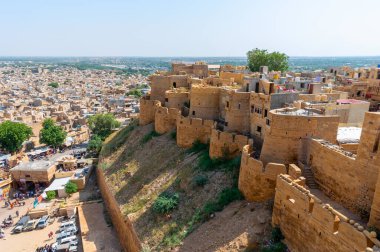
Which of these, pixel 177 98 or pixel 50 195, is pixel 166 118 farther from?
pixel 50 195

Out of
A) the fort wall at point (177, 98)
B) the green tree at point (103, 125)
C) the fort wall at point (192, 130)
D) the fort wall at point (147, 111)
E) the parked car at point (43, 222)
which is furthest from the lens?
the green tree at point (103, 125)

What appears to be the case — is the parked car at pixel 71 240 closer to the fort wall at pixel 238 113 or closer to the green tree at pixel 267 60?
the fort wall at pixel 238 113

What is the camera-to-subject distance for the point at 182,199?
21.0m

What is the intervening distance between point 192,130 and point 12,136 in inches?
1190

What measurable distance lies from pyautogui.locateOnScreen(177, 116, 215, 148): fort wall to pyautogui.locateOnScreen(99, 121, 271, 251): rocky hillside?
2.20 ft

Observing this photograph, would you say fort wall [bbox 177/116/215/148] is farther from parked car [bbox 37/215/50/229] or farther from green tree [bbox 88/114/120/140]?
green tree [bbox 88/114/120/140]

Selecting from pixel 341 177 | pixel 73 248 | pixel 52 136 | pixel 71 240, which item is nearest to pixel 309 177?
pixel 341 177

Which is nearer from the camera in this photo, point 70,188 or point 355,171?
point 355,171

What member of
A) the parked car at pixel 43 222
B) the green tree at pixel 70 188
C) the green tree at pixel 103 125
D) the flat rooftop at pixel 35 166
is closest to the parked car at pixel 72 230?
the parked car at pixel 43 222

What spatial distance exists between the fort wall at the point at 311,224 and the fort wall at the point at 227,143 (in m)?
6.90

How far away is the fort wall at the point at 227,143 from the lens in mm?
21423

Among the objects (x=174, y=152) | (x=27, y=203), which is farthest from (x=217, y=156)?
(x=27, y=203)

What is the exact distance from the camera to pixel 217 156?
2253 cm

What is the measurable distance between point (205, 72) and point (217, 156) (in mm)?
19908
